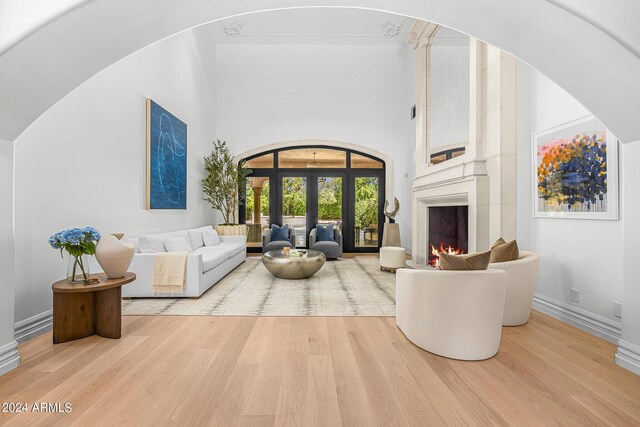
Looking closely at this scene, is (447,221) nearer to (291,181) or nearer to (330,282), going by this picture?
(330,282)

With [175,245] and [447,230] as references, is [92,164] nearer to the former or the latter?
[175,245]

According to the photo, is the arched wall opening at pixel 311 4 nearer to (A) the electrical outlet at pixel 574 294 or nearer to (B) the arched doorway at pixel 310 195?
(A) the electrical outlet at pixel 574 294

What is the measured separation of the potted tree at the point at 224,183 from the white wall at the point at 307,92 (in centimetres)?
65

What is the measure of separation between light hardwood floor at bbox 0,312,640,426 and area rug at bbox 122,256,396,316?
0.57 meters

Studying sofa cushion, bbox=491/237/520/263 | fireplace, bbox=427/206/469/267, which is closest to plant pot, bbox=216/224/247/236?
fireplace, bbox=427/206/469/267

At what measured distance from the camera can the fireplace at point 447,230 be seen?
520 cm

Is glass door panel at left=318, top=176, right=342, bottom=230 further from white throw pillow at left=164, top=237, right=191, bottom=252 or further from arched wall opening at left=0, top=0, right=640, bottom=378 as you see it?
arched wall opening at left=0, top=0, right=640, bottom=378

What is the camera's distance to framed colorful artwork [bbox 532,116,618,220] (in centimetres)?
270

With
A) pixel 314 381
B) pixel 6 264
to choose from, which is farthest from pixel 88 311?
pixel 314 381

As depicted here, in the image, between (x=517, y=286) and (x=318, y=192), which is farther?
(x=318, y=192)

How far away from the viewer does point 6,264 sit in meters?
2.14

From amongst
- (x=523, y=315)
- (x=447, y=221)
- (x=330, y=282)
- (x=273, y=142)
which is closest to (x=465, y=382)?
(x=523, y=315)

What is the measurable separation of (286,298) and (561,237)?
294 cm

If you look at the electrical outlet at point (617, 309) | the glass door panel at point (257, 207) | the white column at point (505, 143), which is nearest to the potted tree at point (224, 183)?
the glass door panel at point (257, 207)
